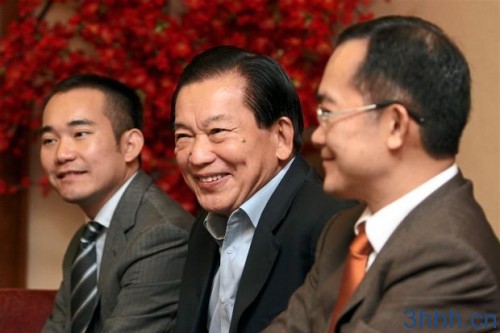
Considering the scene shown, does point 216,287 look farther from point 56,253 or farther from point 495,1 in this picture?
point 56,253

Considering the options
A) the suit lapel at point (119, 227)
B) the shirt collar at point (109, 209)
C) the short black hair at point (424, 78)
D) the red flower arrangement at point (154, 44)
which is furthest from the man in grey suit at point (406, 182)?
the red flower arrangement at point (154, 44)

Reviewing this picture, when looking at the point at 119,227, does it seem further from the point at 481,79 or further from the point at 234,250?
the point at 481,79

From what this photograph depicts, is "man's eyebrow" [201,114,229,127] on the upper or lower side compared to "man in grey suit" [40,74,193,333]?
upper

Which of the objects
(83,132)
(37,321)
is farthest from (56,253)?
(83,132)

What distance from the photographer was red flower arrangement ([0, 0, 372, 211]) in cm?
304

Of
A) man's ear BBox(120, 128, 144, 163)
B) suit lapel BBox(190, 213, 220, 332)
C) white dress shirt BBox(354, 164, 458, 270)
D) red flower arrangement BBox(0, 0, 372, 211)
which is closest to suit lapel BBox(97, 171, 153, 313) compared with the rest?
man's ear BBox(120, 128, 144, 163)

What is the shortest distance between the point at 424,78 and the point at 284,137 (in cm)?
70

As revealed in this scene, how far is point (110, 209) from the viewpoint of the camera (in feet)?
8.25

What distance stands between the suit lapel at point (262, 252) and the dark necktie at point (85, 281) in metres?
0.69

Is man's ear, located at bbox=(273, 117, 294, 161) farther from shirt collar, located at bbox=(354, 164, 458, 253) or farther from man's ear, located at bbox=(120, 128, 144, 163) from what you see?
man's ear, located at bbox=(120, 128, 144, 163)

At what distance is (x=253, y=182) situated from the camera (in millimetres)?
1965

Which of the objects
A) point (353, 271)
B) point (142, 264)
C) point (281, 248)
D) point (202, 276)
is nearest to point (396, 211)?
point (353, 271)

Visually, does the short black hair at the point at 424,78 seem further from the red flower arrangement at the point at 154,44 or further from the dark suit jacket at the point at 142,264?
the red flower arrangement at the point at 154,44

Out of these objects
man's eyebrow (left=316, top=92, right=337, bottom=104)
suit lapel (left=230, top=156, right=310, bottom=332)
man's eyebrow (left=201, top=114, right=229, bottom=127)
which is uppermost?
man's eyebrow (left=316, top=92, right=337, bottom=104)
